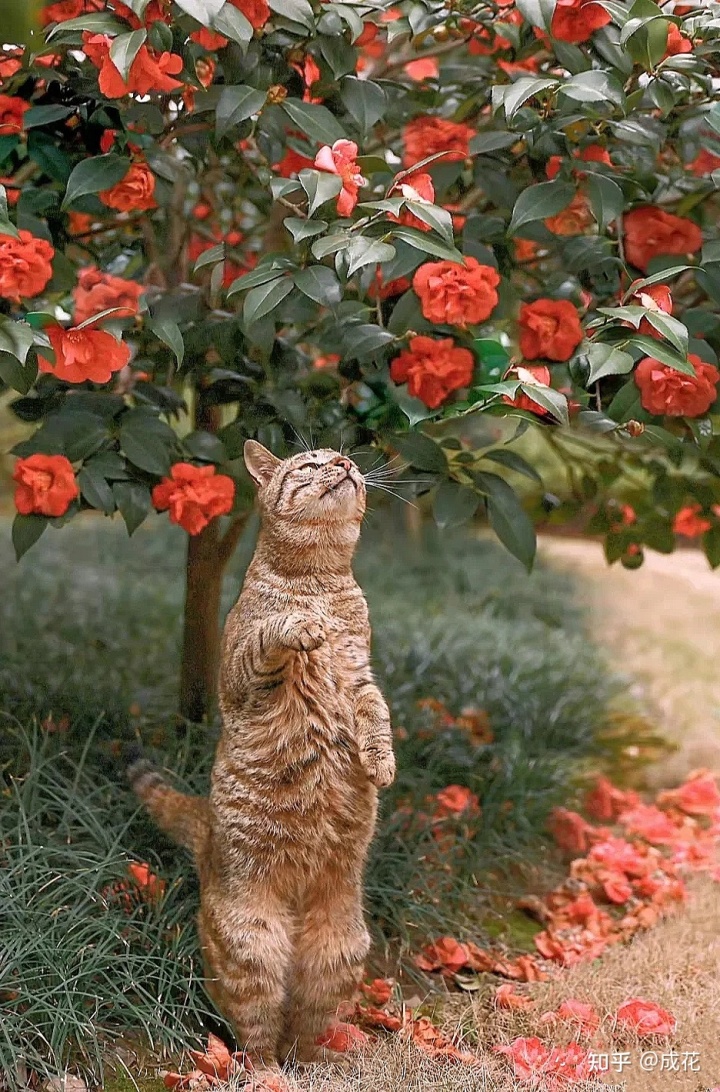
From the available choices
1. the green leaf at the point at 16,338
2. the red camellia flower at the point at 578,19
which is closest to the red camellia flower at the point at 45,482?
the green leaf at the point at 16,338

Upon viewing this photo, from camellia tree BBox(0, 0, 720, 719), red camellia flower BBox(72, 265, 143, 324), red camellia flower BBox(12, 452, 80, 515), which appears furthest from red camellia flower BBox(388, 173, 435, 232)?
red camellia flower BBox(12, 452, 80, 515)

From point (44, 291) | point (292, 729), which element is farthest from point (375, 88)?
point (292, 729)

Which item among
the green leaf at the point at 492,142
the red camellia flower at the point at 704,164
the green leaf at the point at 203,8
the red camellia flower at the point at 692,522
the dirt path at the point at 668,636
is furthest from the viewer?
the dirt path at the point at 668,636

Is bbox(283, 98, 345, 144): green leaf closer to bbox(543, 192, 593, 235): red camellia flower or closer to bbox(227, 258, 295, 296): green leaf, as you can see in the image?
bbox(227, 258, 295, 296): green leaf

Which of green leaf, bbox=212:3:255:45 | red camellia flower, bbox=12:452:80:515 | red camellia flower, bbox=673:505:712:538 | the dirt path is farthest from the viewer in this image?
the dirt path

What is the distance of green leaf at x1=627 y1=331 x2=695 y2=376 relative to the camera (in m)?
2.12

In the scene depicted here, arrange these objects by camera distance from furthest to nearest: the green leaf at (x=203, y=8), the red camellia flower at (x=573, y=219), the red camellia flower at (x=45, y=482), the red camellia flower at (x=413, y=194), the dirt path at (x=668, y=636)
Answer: the dirt path at (x=668, y=636) < the red camellia flower at (x=573, y=219) < the red camellia flower at (x=45, y=482) < the red camellia flower at (x=413, y=194) < the green leaf at (x=203, y=8)

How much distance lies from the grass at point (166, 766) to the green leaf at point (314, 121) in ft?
5.74

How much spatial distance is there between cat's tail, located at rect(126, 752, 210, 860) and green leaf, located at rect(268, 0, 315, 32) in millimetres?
1779

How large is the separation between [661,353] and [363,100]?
95 cm

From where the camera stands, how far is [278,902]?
2.27 m

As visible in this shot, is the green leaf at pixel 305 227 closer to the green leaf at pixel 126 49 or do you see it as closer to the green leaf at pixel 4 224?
the green leaf at pixel 126 49

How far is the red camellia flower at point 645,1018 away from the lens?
2475 mm

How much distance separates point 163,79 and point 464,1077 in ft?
7.07
